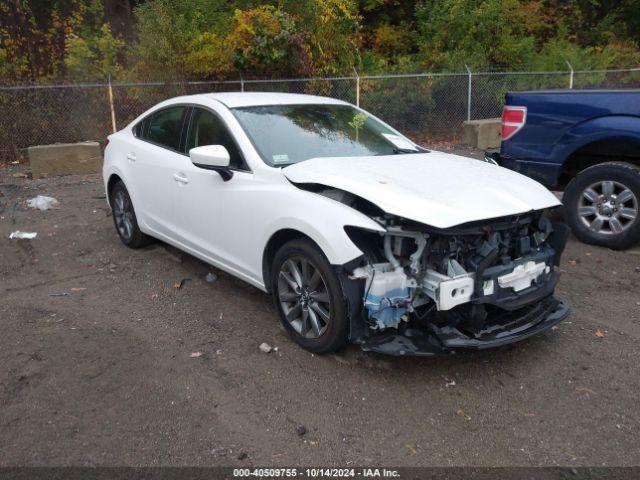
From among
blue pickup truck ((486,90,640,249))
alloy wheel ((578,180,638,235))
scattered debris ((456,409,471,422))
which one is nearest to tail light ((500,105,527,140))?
blue pickup truck ((486,90,640,249))

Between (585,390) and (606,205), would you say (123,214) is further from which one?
(606,205)

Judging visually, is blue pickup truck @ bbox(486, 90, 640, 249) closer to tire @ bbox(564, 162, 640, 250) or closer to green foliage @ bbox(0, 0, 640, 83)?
tire @ bbox(564, 162, 640, 250)

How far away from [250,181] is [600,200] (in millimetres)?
3793

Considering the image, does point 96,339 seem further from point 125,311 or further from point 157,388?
point 157,388

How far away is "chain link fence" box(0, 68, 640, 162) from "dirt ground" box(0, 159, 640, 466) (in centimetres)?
737

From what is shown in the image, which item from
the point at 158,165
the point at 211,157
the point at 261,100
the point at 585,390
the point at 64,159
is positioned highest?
the point at 261,100

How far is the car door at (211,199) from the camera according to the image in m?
4.30

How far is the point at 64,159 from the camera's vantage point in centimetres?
1030

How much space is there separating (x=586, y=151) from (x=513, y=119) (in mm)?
821

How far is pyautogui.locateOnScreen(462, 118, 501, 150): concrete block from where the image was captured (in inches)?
519

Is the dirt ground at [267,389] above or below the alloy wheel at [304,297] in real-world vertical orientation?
below

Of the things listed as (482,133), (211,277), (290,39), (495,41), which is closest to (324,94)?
(290,39)

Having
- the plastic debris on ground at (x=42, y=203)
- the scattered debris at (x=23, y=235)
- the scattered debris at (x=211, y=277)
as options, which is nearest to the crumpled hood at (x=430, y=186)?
the scattered debris at (x=211, y=277)

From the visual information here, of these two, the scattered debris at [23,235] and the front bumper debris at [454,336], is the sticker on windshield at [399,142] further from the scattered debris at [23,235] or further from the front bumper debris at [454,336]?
the scattered debris at [23,235]
